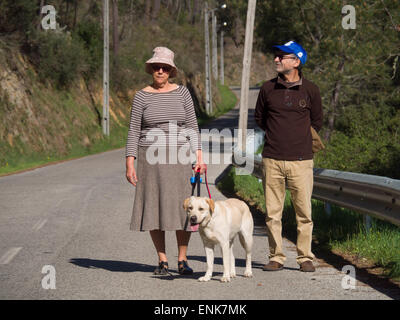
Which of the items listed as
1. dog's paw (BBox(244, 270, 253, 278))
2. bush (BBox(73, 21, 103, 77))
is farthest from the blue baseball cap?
bush (BBox(73, 21, 103, 77))

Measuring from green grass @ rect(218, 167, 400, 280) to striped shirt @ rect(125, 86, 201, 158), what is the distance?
2.46 meters

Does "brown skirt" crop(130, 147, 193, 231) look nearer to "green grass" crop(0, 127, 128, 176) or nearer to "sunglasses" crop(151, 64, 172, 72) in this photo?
"sunglasses" crop(151, 64, 172, 72)

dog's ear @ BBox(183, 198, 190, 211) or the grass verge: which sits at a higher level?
dog's ear @ BBox(183, 198, 190, 211)

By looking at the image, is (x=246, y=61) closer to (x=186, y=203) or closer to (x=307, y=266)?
(x=307, y=266)

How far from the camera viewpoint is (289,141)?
766cm

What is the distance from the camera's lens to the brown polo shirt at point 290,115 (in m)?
7.62

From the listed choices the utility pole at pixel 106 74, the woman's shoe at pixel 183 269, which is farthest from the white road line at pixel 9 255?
the utility pole at pixel 106 74

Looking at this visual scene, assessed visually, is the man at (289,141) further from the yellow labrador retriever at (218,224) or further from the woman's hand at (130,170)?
the woman's hand at (130,170)

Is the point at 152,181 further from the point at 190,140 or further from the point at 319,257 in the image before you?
the point at 319,257

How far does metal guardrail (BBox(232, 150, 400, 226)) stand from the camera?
7.63m

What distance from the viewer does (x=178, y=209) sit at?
296 inches

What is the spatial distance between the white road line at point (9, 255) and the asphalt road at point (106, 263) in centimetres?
1
